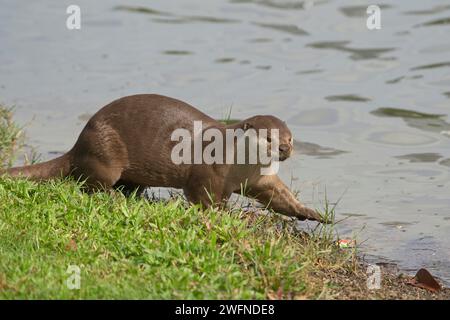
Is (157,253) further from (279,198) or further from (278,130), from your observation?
(279,198)

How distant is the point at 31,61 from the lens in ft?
40.5

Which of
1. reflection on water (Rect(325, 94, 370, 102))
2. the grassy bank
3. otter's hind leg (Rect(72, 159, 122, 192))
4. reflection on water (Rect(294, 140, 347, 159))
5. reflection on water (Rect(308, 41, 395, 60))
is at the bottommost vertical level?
A: the grassy bank

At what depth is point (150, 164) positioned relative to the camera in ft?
23.9

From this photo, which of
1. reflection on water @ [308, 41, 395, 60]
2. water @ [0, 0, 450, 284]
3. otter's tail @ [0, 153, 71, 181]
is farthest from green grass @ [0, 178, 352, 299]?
reflection on water @ [308, 41, 395, 60]

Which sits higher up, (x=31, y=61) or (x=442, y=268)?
(x=31, y=61)

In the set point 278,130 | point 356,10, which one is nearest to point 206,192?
point 278,130

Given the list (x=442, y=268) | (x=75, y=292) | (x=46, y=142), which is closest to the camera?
(x=75, y=292)

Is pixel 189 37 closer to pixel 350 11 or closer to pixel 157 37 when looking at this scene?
pixel 157 37

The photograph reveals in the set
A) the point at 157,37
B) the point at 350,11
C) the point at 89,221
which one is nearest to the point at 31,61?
the point at 157,37

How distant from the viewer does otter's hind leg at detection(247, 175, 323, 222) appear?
719cm

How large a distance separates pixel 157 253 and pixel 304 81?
19.2 feet

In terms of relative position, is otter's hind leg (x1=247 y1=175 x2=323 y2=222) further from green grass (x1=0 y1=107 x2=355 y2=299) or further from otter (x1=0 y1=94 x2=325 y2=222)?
green grass (x1=0 y1=107 x2=355 y2=299)

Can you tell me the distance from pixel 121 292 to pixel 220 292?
0.49 m

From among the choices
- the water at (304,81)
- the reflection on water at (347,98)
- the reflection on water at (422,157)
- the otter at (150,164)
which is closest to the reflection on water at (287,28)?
the water at (304,81)
